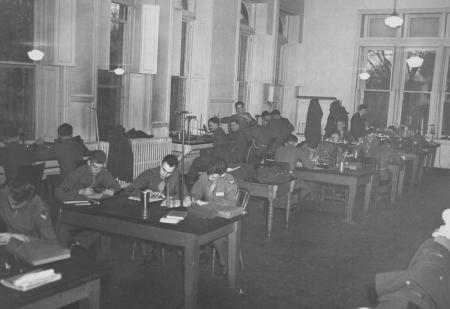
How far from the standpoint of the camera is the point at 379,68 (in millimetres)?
14734

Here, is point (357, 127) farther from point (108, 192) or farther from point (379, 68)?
point (108, 192)

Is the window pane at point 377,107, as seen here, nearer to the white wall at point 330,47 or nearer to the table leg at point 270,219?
the white wall at point 330,47

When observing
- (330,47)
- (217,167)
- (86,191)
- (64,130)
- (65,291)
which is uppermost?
(330,47)

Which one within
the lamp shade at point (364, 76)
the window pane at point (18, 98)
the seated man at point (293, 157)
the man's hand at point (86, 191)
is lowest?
the man's hand at point (86, 191)

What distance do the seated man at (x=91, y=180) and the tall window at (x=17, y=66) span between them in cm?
232

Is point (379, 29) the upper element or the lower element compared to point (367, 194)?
upper

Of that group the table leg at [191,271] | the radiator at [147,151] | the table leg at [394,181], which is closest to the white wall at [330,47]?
the table leg at [394,181]

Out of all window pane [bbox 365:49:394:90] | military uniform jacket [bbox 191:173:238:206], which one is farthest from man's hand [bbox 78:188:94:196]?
window pane [bbox 365:49:394:90]

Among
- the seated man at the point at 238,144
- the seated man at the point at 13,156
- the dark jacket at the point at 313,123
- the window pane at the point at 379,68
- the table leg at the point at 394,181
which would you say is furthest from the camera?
the window pane at the point at 379,68

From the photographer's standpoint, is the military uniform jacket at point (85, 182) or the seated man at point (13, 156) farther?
the seated man at point (13, 156)

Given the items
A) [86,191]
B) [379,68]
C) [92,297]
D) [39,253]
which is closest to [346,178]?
[86,191]

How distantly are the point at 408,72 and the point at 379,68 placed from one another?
2.57 feet

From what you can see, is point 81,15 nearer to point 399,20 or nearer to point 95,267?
point 95,267

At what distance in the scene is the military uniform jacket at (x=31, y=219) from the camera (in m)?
3.96
